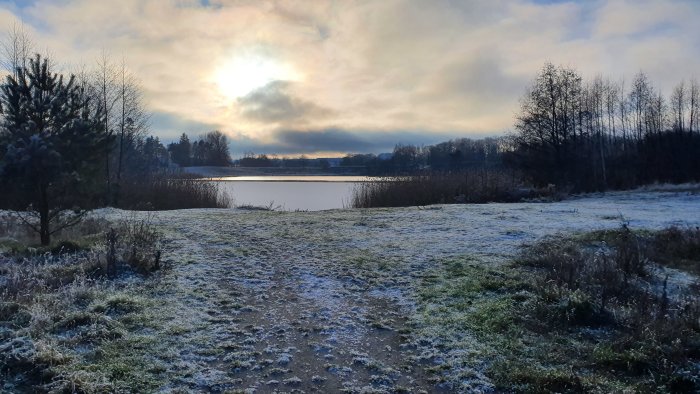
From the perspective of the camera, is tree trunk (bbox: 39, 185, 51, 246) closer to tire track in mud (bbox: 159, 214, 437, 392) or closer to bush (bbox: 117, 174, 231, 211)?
tire track in mud (bbox: 159, 214, 437, 392)

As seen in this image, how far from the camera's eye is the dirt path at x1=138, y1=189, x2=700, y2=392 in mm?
4391

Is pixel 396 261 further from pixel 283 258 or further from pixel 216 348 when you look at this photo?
pixel 216 348

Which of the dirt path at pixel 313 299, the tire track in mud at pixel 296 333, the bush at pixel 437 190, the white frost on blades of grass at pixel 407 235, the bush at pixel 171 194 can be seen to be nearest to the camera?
the tire track in mud at pixel 296 333

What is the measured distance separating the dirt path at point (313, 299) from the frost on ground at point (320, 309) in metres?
0.02

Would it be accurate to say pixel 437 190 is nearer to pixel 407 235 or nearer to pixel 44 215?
pixel 407 235

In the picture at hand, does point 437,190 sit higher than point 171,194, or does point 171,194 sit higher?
point 171,194

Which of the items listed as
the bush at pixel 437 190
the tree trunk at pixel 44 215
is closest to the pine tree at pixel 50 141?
the tree trunk at pixel 44 215

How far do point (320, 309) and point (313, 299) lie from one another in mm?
459

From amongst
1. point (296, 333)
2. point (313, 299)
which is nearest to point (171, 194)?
point (313, 299)

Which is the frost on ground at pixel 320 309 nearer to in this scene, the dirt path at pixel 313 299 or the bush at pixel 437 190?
the dirt path at pixel 313 299

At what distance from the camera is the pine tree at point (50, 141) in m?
9.71

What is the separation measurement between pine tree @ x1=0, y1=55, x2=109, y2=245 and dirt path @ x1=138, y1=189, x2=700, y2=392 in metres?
2.45

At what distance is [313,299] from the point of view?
21.9 ft

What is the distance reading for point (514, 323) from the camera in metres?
5.59
